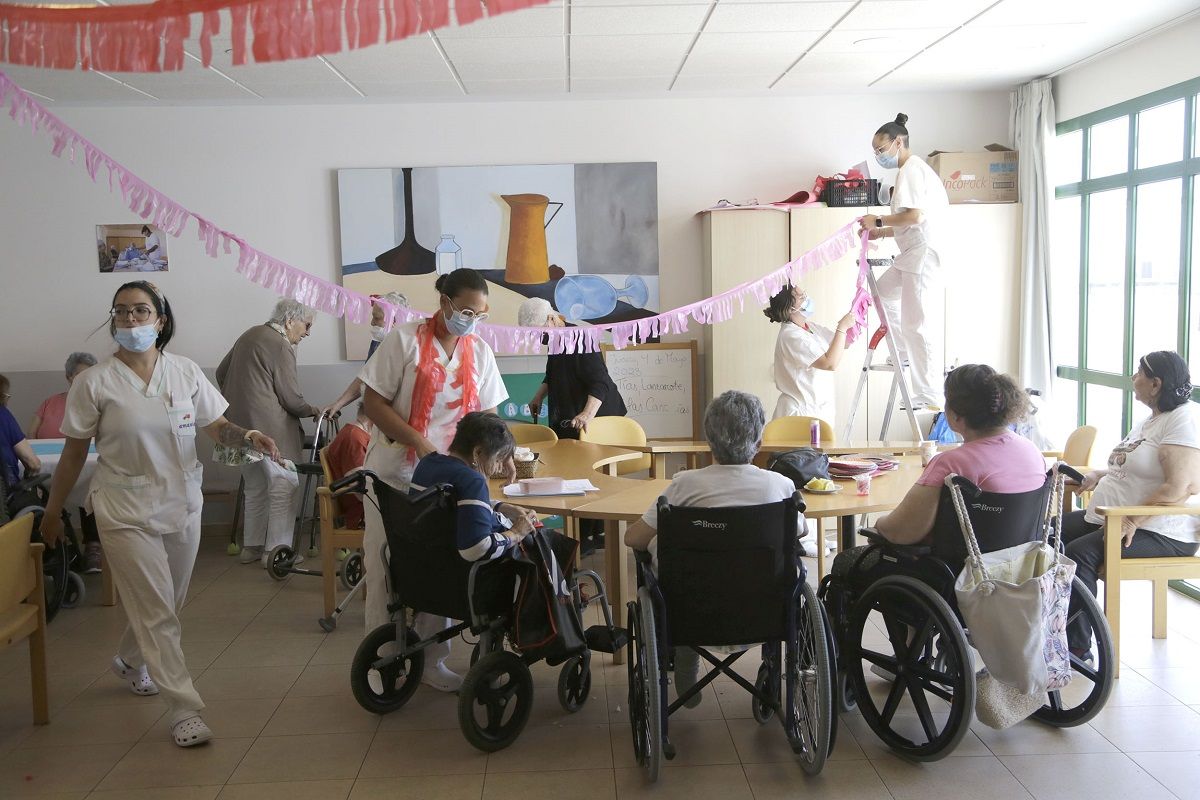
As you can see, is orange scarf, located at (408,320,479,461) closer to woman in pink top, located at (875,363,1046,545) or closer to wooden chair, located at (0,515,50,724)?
wooden chair, located at (0,515,50,724)

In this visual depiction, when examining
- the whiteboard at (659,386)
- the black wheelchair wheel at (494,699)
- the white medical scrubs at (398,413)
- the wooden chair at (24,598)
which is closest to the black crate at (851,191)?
the whiteboard at (659,386)

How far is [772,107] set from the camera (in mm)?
6789

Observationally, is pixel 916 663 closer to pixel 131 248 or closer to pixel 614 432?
pixel 614 432

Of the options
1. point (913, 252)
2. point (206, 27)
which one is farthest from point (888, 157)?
point (206, 27)

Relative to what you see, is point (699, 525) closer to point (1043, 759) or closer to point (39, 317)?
point (1043, 759)

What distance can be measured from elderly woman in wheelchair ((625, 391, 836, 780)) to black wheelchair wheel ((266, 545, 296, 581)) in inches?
112

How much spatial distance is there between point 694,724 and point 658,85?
4355mm

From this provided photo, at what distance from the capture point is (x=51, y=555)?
199 inches

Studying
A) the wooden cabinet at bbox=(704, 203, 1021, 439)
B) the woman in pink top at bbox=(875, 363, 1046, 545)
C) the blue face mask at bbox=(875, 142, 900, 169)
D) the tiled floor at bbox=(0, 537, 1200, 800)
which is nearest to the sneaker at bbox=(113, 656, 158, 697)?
the tiled floor at bbox=(0, 537, 1200, 800)

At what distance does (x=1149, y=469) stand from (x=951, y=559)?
1450 millimetres

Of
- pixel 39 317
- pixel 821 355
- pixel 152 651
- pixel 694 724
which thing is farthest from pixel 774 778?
pixel 39 317

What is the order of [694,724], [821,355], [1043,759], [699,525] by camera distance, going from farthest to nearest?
[821,355] → [694,724] → [1043,759] → [699,525]

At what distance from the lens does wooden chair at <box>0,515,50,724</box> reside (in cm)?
328

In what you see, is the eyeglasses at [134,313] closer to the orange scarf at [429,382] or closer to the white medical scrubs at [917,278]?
the orange scarf at [429,382]
